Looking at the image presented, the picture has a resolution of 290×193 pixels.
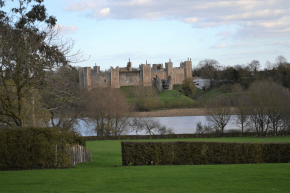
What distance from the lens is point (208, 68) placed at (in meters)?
99.1

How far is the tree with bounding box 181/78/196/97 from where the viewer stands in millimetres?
80113

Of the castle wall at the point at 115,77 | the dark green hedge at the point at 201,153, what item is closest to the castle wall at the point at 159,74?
the castle wall at the point at 115,77

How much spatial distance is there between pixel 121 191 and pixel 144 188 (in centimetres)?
51

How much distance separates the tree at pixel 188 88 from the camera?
80113 mm

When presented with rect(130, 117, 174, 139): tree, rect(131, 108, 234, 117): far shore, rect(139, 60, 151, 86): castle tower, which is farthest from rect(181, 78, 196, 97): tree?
rect(130, 117, 174, 139): tree

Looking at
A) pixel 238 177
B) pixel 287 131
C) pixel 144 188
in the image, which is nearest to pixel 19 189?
pixel 144 188

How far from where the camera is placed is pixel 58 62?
1405cm

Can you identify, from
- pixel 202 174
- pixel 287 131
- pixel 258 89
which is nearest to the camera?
pixel 202 174

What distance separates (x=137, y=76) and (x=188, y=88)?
1401cm

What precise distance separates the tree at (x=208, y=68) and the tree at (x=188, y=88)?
8974mm

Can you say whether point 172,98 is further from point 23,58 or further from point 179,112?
point 23,58

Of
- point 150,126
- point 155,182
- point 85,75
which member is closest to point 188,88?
point 85,75

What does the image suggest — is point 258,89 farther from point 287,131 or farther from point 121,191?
point 121,191

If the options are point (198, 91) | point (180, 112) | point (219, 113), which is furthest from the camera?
point (198, 91)
